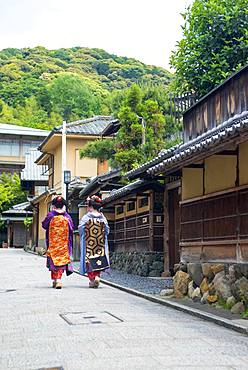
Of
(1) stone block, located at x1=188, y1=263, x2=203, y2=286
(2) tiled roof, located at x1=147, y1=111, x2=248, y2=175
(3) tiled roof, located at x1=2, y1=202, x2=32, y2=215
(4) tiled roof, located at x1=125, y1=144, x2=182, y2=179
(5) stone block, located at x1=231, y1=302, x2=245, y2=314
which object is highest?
(3) tiled roof, located at x1=2, y1=202, x2=32, y2=215

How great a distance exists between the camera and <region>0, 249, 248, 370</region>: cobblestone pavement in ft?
20.4

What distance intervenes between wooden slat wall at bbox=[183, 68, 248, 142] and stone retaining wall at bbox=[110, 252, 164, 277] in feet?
18.0

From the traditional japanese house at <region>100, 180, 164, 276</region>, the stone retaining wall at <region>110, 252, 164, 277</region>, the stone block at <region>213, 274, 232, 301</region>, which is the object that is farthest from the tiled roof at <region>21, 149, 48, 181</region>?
the stone block at <region>213, 274, 232, 301</region>

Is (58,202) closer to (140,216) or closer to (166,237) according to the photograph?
(166,237)

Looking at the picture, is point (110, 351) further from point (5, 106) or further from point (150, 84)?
point (5, 106)

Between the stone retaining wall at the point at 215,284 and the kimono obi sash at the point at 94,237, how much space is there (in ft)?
8.16

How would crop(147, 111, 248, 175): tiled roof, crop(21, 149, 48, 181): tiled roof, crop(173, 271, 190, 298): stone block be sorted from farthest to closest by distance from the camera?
crop(21, 149, 48, 181): tiled roof < crop(173, 271, 190, 298): stone block < crop(147, 111, 248, 175): tiled roof

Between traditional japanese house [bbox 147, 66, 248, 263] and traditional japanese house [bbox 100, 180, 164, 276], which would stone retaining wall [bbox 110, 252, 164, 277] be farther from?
traditional japanese house [bbox 147, 66, 248, 263]

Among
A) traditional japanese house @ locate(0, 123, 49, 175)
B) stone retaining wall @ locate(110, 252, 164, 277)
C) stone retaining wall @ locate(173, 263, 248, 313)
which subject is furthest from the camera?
traditional japanese house @ locate(0, 123, 49, 175)

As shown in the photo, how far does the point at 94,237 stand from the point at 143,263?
5.27 metres

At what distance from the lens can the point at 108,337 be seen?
7.66 meters

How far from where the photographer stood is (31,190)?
56.3 m

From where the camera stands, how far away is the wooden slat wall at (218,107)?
39.8 ft

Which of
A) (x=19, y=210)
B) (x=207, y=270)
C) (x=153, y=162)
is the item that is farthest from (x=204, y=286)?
(x=19, y=210)
